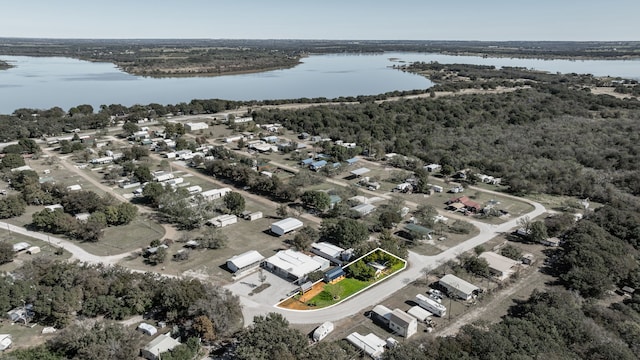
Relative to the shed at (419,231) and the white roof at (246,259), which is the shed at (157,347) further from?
the shed at (419,231)

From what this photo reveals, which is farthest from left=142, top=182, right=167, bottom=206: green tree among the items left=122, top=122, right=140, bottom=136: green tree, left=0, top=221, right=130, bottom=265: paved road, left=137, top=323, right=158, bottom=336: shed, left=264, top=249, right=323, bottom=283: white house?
left=122, top=122, right=140, bottom=136: green tree

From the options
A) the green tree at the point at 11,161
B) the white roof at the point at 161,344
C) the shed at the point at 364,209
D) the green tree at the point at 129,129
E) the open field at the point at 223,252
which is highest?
the green tree at the point at 129,129

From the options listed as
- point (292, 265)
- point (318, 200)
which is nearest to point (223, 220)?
point (318, 200)

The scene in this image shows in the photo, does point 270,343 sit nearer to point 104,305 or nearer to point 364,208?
point 104,305

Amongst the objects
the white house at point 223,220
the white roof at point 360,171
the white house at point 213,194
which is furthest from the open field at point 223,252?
the white roof at point 360,171

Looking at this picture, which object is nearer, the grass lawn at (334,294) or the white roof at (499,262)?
the grass lawn at (334,294)

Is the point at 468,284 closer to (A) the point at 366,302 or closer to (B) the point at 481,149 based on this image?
(A) the point at 366,302

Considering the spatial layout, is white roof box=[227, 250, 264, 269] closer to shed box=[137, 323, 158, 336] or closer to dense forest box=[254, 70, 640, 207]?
shed box=[137, 323, 158, 336]
